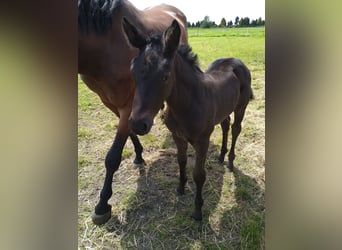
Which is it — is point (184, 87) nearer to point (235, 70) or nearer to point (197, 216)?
point (235, 70)

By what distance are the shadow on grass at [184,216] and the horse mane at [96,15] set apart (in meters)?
0.57

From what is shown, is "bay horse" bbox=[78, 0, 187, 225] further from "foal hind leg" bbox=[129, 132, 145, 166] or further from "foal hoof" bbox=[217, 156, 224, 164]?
"foal hoof" bbox=[217, 156, 224, 164]

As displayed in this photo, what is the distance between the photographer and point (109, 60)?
44.3 inches

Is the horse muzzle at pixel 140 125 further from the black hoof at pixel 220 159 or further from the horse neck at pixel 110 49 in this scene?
the black hoof at pixel 220 159

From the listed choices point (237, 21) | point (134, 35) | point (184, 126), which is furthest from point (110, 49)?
point (237, 21)

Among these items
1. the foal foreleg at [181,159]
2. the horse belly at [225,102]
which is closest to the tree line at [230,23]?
the horse belly at [225,102]

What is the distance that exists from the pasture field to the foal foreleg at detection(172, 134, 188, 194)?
4 cm

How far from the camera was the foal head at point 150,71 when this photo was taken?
842 millimetres

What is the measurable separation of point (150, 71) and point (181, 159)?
1.64 ft

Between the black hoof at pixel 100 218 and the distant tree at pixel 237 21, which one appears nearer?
the distant tree at pixel 237 21

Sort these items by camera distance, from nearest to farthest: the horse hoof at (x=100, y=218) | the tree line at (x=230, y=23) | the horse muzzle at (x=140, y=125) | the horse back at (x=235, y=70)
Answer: the tree line at (x=230, y=23) → the horse muzzle at (x=140, y=125) → the horse hoof at (x=100, y=218) → the horse back at (x=235, y=70)
